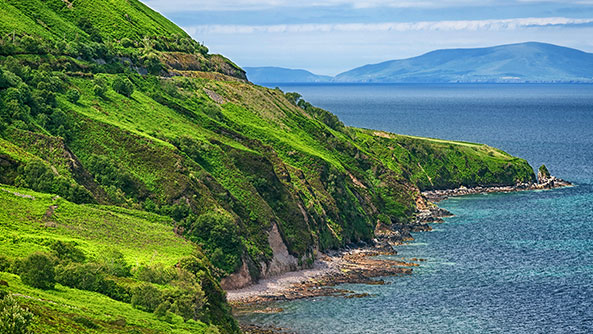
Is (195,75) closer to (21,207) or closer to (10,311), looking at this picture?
(21,207)

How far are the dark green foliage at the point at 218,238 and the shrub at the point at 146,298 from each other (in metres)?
31.8

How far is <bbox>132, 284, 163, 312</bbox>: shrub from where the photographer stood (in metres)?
81.9

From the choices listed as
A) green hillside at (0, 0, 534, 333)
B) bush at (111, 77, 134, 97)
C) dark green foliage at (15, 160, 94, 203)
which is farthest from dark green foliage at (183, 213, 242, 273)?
bush at (111, 77, 134, 97)

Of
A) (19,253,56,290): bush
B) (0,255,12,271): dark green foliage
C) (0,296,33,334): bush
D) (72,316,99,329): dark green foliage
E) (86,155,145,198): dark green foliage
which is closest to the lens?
(0,296,33,334): bush

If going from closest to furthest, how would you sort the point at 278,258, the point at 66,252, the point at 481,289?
1. the point at 66,252
2. the point at 481,289
3. the point at 278,258

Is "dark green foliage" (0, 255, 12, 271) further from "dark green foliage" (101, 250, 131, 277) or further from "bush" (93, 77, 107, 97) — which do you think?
"bush" (93, 77, 107, 97)

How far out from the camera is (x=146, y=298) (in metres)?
82.1

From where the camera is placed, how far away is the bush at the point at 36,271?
75.0m

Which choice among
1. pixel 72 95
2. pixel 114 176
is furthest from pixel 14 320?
pixel 72 95

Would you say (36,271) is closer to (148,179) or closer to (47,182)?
(47,182)

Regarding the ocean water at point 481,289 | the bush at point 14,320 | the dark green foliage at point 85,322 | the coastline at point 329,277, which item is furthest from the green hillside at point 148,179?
the ocean water at point 481,289

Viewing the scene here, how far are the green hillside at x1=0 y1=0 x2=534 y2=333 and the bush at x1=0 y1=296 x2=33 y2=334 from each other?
4572mm

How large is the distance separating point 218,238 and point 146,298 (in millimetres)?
34940

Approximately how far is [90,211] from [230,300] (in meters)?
20.9
